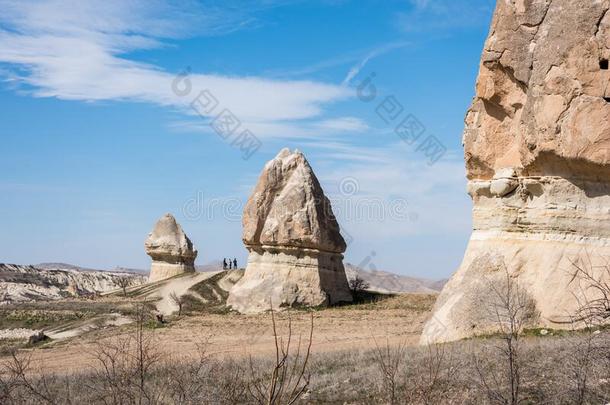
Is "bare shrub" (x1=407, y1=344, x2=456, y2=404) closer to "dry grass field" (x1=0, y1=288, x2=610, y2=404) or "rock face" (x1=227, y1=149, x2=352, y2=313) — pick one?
"dry grass field" (x1=0, y1=288, x2=610, y2=404)

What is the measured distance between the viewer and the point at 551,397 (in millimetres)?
6707

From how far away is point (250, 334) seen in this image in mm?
18297

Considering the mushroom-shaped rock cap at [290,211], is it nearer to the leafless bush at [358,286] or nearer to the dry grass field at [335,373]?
the leafless bush at [358,286]

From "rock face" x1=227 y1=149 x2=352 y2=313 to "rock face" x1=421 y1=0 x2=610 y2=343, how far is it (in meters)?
10.9

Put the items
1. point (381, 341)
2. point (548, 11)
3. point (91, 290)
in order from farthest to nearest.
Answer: point (91, 290) → point (381, 341) → point (548, 11)

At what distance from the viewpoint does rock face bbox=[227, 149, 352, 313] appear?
23484mm

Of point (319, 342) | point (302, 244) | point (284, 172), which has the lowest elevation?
point (319, 342)

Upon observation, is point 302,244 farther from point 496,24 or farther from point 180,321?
point 496,24

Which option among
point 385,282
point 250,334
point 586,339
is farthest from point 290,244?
point 385,282

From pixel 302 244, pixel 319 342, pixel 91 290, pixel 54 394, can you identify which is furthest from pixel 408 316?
pixel 91 290

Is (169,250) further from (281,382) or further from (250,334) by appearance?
(281,382)

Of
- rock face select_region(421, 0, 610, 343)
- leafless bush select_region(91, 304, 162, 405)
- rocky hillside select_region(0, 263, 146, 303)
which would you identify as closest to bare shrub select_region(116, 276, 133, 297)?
rocky hillside select_region(0, 263, 146, 303)

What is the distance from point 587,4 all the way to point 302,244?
1420cm

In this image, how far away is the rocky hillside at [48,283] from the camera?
43562 mm
